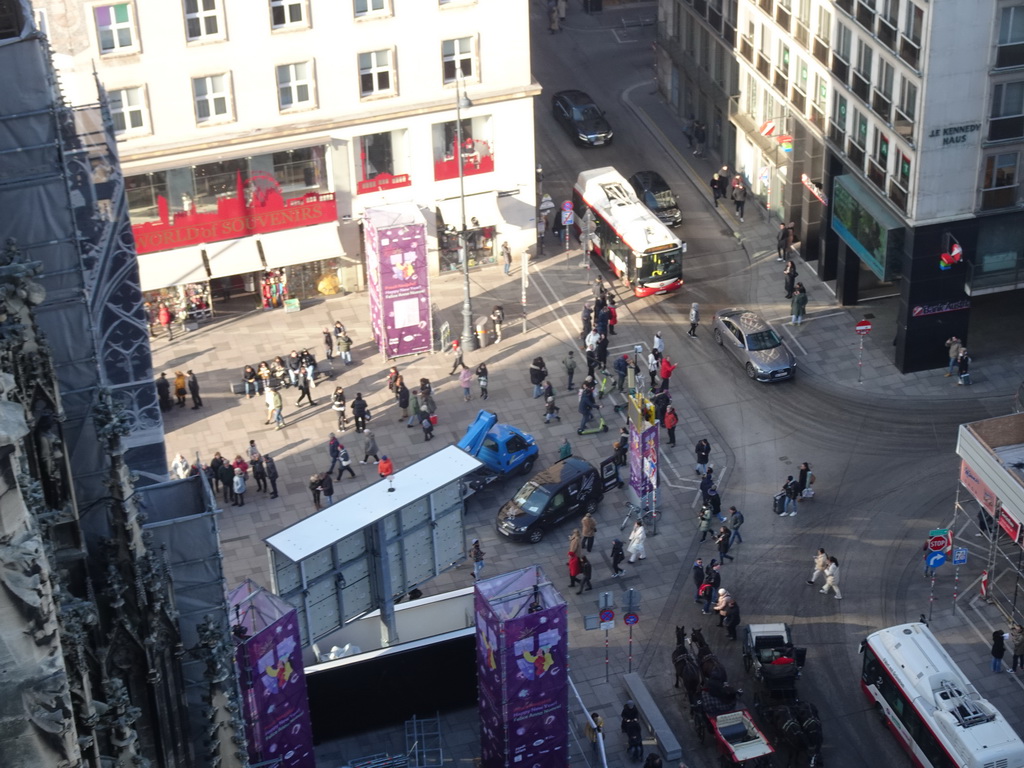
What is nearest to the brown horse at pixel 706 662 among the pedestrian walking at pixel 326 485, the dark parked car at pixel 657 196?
the pedestrian walking at pixel 326 485

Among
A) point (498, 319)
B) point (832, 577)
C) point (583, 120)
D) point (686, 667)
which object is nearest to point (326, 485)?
point (498, 319)

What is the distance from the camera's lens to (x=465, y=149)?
73312 mm

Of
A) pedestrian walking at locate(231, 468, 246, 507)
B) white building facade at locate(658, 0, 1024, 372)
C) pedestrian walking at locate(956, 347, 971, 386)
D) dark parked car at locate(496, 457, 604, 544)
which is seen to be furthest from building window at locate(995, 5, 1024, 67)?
pedestrian walking at locate(231, 468, 246, 507)

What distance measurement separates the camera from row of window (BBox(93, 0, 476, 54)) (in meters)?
66.0

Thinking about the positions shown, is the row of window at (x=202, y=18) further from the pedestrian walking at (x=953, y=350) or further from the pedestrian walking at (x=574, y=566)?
the pedestrian walking at (x=574, y=566)

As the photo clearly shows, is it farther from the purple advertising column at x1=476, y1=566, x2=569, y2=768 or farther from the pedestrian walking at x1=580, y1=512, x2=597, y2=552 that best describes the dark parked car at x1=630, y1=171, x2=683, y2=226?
the purple advertising column at x1=476, y1=566, x2=569, y2=768

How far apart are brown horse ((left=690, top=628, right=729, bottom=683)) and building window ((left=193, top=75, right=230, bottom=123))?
104ft

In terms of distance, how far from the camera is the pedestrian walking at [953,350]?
65188 millimetres

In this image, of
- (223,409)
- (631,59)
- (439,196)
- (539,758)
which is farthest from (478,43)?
(539,758)

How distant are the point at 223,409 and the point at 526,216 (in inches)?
699

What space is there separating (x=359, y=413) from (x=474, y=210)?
49.8ft

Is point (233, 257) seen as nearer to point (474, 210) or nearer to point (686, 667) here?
point (474, 210)

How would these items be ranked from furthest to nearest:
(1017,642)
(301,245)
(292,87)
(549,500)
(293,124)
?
(301,245) → (293,124) → (292,87) → (549,500) → (1017,642)

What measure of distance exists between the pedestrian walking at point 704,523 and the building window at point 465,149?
22.6 meters
